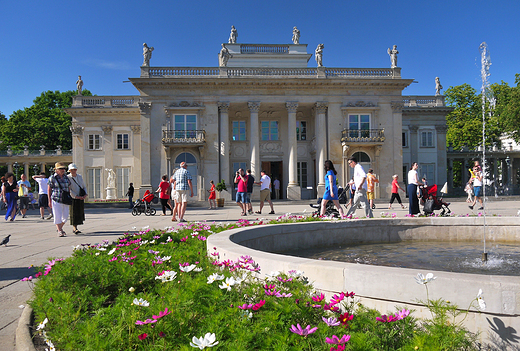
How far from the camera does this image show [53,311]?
9.99ft

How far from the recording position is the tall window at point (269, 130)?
3556 cm

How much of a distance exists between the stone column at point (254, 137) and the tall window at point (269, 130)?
3010mm

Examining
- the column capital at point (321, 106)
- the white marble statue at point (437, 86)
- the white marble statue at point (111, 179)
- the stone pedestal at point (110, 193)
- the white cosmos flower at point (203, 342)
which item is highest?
the white marble statue at point (437, 86)

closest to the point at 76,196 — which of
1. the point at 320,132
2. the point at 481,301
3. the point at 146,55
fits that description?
the point at 481,301

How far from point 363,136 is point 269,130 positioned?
814 cm

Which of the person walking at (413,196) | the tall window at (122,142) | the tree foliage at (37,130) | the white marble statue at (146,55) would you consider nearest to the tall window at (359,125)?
the white marble statue at (146,55)

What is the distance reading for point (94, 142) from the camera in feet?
125

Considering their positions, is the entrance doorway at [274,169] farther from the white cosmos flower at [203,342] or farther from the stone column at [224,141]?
the white cosmos flower at [203,342]

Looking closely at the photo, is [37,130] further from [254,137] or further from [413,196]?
[413,196]

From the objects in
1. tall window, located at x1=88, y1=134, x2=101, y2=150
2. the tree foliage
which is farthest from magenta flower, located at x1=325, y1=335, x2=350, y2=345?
the tree foliage

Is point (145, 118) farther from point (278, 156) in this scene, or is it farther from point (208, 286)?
point (208, 286)

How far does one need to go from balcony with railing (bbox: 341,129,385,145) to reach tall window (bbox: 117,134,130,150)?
20.3m

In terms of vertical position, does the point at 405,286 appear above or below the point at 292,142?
below

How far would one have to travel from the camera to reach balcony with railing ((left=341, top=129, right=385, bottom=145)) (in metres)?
32.5
